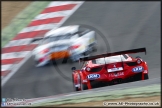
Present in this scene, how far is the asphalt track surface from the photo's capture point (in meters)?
12.1

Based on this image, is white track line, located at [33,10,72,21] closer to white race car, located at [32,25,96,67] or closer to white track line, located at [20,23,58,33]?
white track line, located at [20,23,58,33]

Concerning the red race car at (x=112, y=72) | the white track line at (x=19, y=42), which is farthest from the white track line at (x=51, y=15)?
the red race car at (x=112, y=72)

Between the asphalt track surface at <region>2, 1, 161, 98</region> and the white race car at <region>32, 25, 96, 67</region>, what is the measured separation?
1.03 feet

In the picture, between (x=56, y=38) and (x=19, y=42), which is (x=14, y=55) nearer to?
(x=19, y=42)

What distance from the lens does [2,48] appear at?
50.8 ft

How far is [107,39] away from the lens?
15.5 m

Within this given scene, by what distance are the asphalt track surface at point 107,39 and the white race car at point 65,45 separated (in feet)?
1.03

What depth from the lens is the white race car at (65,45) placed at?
543 inches

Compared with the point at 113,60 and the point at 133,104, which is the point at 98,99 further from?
the point at 113,60

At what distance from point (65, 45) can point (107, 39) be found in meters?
2.06

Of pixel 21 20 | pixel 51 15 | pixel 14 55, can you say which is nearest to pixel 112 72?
pixel 14 55

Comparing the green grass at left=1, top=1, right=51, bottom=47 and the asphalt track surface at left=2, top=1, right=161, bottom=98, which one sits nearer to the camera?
the asphalt track surface at left=2, top=1, right=161, bottom=98

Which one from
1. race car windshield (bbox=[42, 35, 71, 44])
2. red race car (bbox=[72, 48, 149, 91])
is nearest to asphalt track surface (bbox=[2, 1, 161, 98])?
race car windshield (bbox=[42, 35, 71, 44])

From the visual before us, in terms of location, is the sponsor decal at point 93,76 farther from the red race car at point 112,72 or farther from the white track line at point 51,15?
the white track line at point 51,15
